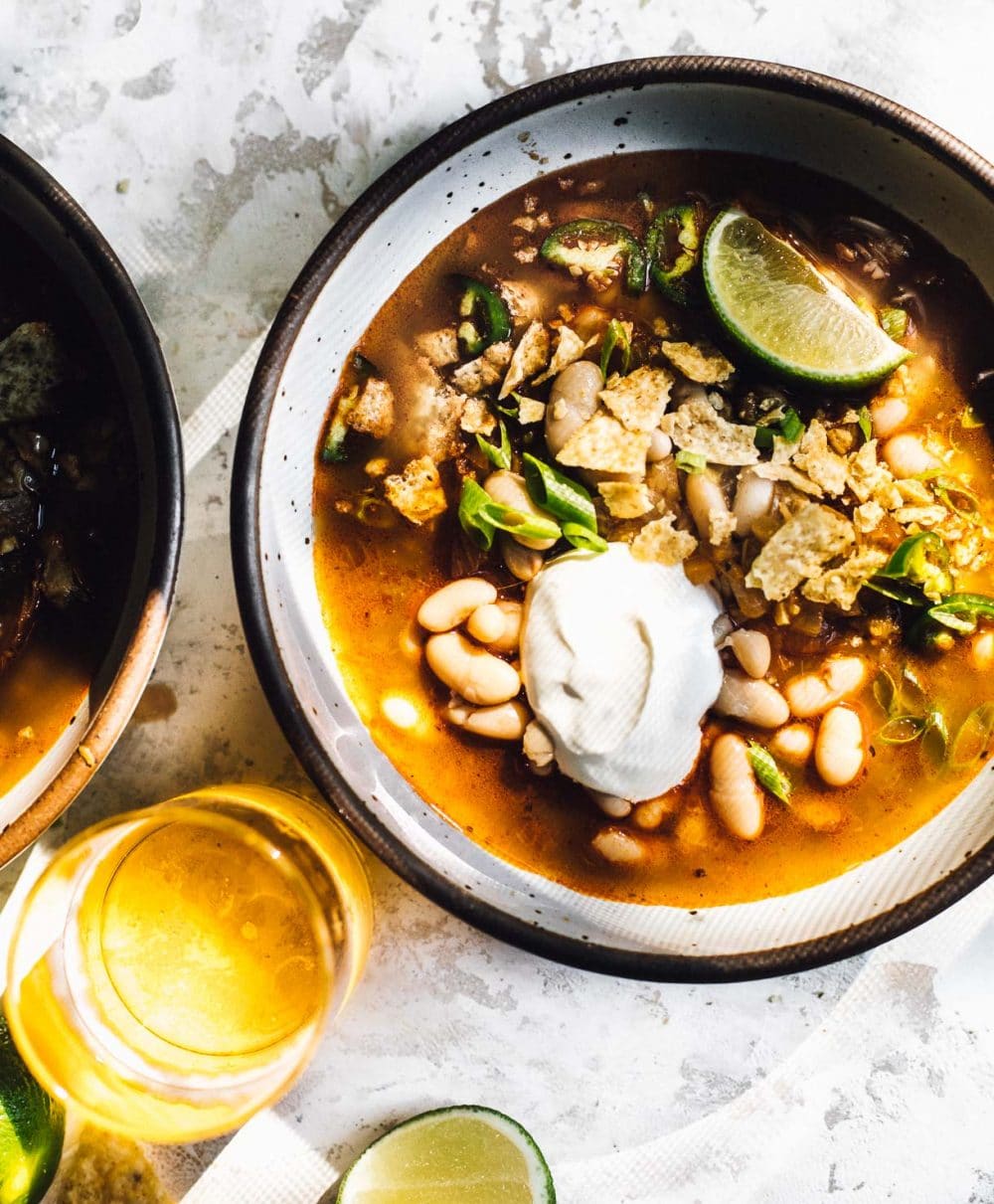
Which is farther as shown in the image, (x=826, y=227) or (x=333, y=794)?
(x=826, y=227)

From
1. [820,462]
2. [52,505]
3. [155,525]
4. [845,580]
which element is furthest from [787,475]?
[52,505]

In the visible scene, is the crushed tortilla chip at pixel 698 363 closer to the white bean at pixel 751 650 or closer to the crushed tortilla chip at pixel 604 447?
the crushed tortilla chip at pixel 604 447

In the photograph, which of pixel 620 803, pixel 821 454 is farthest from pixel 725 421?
pixel 620 803

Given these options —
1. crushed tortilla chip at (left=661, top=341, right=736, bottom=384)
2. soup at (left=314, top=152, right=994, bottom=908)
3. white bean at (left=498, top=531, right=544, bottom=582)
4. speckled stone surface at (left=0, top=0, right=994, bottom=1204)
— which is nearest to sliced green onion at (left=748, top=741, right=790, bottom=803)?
soup at (left=314, top=152, right=994, bottom=908)

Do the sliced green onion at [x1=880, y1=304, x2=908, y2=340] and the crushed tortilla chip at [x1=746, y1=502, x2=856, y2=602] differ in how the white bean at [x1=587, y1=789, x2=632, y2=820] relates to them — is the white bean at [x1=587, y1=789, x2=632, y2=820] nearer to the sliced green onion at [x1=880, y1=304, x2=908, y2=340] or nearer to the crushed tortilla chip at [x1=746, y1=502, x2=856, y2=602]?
the crushed tortilla chip at [x1=746, y1=502, x2=856, y2=602]

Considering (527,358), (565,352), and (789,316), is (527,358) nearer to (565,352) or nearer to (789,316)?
(565,352)

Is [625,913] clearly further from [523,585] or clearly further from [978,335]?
[978,335]

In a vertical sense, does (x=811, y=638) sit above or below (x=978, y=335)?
below
